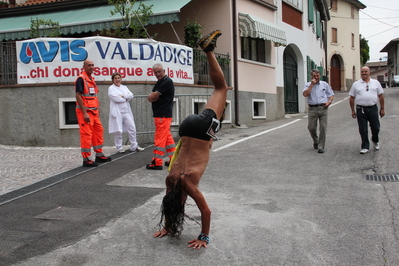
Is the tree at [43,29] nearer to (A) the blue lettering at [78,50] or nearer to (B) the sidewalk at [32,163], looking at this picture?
(A) the blue lettering at [78,50]

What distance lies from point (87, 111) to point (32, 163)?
5.90 ft

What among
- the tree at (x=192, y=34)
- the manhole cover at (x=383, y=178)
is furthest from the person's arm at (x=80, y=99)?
the tree at (x=192, y=34)

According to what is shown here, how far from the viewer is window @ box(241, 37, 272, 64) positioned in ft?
54.6

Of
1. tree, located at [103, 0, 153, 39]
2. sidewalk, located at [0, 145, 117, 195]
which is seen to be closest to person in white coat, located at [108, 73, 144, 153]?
sidewalk, located at [0, 145, 117, 195]

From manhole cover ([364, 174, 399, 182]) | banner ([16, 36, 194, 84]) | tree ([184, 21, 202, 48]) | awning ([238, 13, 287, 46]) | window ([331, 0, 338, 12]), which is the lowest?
manhole cover ([364, 174, 399, 182])

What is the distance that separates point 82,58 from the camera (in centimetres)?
1124

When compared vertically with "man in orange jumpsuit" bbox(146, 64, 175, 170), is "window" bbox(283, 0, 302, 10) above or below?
above

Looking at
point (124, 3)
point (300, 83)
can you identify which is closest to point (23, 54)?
point (124, 3)

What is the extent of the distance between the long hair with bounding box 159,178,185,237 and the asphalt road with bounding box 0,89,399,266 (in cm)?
25

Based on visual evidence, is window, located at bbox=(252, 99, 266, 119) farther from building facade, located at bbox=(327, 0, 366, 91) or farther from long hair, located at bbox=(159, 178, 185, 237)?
building facade, located at bbox=(327, 0, 366, 91)

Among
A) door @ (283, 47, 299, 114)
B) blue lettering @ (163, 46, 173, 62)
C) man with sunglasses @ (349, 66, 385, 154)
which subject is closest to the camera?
man with sunglasses @ (349, 66, 385, 154)

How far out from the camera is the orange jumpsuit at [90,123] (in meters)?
8.16

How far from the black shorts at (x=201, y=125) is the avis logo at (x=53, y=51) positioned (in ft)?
25.5

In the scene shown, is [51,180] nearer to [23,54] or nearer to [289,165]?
[289,165]
